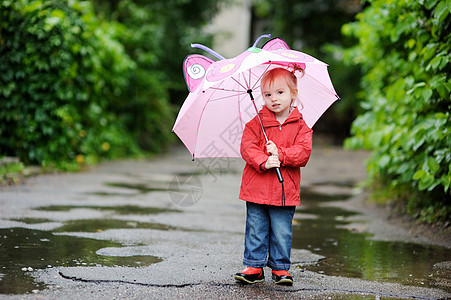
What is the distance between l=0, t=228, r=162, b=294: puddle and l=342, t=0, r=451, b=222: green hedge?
2.78 metres

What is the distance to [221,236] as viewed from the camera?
575 centimetres

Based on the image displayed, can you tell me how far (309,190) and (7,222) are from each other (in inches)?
215

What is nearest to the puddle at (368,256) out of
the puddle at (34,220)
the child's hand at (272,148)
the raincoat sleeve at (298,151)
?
the raincoat sleeve at (298,151)

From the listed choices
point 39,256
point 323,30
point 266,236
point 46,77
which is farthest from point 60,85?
point 323,30

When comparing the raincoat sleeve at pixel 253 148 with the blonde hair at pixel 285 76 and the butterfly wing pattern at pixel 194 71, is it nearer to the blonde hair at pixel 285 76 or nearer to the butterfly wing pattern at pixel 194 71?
the blonde hair at pixel 285 76

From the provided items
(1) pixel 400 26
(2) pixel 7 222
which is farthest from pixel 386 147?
(2) pixel 7 222

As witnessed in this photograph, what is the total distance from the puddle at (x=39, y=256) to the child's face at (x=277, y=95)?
5.24 feet

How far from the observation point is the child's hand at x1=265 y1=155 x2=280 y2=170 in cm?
387

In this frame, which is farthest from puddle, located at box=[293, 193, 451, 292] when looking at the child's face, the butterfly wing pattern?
the butterfly wing pattern

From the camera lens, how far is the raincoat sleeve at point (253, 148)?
3.94 m

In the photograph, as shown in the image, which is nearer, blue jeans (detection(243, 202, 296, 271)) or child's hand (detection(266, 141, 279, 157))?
child's hand (detection(266, 141, 279, 157))

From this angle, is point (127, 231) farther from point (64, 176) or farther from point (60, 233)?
point (64, 176)

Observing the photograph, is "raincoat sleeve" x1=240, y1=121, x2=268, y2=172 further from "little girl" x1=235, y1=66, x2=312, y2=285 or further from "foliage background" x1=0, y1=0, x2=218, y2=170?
"foliage background" x1=0, y1=0, x2=218, y2=170

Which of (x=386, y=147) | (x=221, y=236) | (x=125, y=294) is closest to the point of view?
(x=125, y=294)
